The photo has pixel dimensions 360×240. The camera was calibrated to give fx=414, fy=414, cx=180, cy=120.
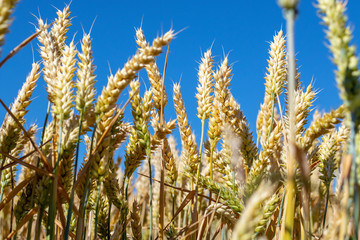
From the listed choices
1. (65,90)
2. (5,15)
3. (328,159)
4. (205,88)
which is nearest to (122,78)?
(65,90)

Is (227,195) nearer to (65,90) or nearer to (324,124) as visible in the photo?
(324,124)

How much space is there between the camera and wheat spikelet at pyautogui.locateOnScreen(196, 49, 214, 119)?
8.47 ft

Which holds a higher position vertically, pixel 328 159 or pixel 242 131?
pixel 242 131

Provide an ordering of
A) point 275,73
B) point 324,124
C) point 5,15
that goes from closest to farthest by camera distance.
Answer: point 5,15 < point 324,124 < point 275,73

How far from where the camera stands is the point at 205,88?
8.59ft

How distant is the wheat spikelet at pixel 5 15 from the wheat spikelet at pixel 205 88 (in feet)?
5.15

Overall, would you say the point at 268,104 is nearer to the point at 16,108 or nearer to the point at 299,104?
the point at 299,104

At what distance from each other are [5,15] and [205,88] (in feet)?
5.35

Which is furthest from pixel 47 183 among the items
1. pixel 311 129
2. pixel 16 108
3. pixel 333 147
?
pixel 333 147

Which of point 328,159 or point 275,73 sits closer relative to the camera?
point 328,159

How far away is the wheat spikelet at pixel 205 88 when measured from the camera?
102 inches

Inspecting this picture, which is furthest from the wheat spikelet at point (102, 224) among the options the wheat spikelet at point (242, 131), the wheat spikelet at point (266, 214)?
the wheat spikelet at point (266, 214)

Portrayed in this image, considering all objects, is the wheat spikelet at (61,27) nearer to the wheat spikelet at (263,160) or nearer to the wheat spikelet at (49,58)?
the wheat spikelet at (49,58)

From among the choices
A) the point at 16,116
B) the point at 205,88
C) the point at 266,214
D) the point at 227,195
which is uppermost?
the point at 205,88
